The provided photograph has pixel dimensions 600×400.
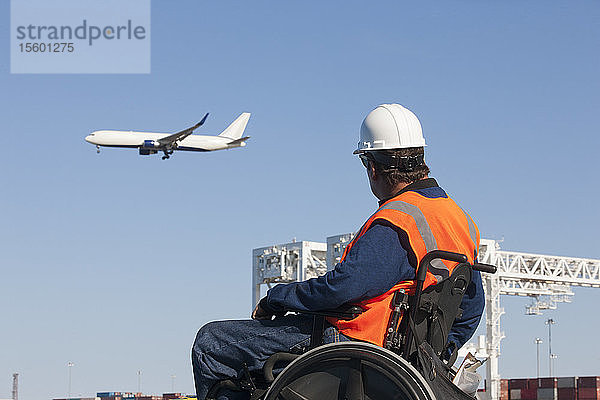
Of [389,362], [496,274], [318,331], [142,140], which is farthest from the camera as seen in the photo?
[142,140]

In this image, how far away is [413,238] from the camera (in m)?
4.64

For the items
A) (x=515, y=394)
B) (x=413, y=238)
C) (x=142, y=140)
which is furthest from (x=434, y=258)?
(x=142, y=140)

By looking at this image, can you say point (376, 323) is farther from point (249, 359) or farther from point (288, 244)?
point (288, 244)

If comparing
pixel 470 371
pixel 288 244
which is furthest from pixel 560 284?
pixel 470 371

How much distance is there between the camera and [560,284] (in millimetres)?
72000

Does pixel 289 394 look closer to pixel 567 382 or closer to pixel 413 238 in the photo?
pixel 413 238

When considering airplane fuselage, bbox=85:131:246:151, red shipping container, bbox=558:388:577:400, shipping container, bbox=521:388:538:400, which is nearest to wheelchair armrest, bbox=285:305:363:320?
red shipping container, bbox=558:388:577:400

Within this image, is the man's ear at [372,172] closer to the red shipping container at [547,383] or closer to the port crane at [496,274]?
the port crane at [496,274]

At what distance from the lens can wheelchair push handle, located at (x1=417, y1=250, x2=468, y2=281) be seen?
4.48 metres

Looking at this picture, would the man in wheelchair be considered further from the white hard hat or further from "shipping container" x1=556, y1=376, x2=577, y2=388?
"shipping container" x1=556, y1=376, x2=577, y2=388

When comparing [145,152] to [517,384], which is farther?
[145,152]

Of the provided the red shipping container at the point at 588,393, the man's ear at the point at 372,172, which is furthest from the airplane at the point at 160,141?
the man's ear at the point at 372,172

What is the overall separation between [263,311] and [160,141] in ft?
236

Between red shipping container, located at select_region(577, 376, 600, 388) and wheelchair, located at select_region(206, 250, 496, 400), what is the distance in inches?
2527
